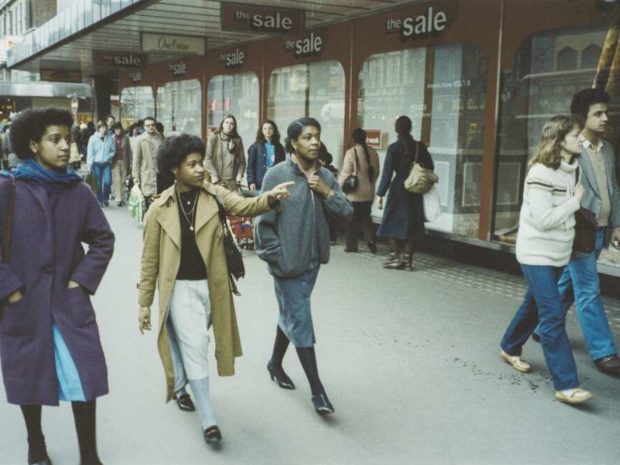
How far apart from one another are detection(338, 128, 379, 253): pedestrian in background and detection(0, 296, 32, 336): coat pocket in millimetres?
6995

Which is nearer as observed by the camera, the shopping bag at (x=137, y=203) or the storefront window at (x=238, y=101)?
the shopping bag at (x=137, y=203)

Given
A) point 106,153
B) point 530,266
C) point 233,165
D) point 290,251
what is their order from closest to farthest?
point 290,251, point 530,266, point 233,165, point 106,153

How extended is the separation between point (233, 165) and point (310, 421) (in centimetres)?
702

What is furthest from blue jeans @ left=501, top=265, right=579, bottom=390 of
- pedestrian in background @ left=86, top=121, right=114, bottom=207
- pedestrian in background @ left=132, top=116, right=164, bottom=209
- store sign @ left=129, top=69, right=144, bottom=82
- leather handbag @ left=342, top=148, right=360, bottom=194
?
store sign @ left=129, top=69, right=144, bottom=82

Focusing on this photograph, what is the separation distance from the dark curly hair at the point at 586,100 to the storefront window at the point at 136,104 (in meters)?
18.5

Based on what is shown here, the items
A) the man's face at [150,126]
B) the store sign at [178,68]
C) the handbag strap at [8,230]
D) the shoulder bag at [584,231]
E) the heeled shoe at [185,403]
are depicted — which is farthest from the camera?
the store sign at [178,68]

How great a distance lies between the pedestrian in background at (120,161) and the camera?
1522cm

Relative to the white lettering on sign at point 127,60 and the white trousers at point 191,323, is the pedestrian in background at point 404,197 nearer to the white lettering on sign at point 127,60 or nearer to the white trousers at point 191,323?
the white trousers at point 191,323

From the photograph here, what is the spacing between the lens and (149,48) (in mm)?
14078

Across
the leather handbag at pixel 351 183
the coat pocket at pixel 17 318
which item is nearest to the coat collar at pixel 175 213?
the coat pocket at pixel 17 318

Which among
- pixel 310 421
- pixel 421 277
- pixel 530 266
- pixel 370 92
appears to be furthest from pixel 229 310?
pixel 370 92

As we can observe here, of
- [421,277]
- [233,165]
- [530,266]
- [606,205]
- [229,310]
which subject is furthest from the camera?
[233,165]

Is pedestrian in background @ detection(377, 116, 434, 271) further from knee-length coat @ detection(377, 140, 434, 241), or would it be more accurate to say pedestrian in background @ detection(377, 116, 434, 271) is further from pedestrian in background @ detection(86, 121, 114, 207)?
pedestrian in background @ detection(86, 121, 114, 207)

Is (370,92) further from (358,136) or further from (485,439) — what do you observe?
(485,439)
